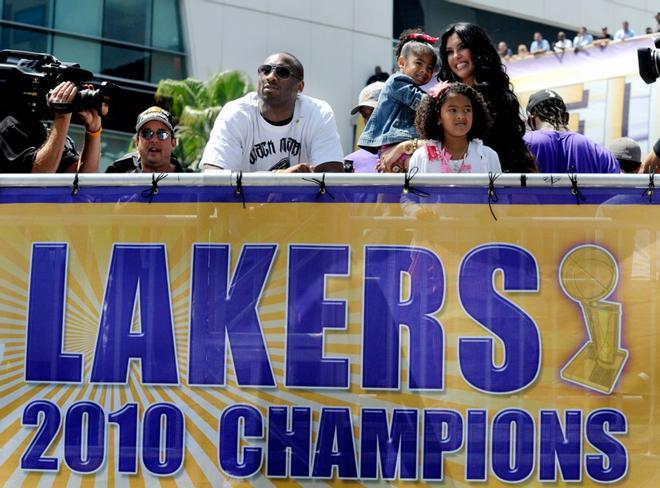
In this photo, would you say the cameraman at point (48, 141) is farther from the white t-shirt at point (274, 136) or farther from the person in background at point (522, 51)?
the person in background at point (522, 51)

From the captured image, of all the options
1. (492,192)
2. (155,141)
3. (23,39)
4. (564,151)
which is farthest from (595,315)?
(23,39)

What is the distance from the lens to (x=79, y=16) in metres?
26.3

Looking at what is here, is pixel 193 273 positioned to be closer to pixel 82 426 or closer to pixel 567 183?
pixel 82 426

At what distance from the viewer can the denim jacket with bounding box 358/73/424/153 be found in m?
5.57

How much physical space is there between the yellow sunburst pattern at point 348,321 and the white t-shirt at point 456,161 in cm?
91

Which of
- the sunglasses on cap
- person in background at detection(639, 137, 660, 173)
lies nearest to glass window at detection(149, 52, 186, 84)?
person in background at detection(639, 137, 660, 173)

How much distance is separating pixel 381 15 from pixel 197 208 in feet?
104

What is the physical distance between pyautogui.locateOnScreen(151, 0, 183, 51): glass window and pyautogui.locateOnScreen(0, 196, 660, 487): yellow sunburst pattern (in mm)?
25194

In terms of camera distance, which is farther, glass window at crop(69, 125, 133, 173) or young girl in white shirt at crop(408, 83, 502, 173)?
glass window at crop(69, 125, 133, 173)

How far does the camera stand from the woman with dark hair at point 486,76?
519 centimetres

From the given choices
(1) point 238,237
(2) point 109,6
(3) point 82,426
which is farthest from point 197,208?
(2) point 109,6

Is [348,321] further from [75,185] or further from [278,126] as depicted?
[278,126]

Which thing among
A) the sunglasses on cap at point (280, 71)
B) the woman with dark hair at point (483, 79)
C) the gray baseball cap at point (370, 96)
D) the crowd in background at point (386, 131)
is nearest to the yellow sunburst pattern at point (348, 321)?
the crowd in background at point (386, 131)

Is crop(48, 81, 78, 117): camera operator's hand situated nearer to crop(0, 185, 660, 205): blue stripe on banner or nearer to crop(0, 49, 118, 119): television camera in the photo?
crop(0, 49, 118, 119): television camera
